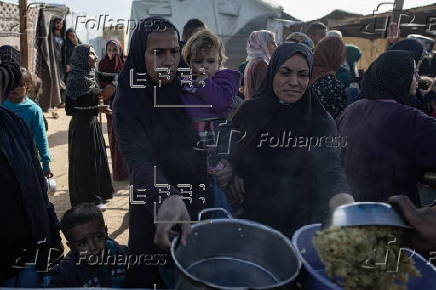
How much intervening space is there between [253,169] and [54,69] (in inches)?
376

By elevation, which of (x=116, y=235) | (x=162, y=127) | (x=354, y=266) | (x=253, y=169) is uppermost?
(x=162, y=127)

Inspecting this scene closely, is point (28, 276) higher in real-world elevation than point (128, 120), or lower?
lower

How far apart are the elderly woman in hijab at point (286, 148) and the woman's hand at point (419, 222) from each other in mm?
978

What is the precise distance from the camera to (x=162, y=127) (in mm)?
1858

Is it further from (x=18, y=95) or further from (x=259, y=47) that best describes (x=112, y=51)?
(x=18, y=95)

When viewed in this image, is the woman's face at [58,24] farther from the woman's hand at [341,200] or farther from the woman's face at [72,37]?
the woman's hand at [341,200]

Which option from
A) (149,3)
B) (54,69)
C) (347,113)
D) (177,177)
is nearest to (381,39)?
(54,69)

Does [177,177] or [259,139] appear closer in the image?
[177,177]

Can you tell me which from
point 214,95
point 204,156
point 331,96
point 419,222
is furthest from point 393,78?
point 419,222

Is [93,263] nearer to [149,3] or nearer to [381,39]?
[381,39]

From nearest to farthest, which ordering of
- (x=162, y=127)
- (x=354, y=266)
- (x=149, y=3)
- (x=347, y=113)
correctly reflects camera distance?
(x=354, y=266), (x=162, y=127), (x=347, y=113), (x=149, y=3)

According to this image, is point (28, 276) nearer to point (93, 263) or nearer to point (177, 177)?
point (93, 263)

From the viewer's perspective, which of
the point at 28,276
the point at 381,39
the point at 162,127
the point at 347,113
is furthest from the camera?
the point at 381,39

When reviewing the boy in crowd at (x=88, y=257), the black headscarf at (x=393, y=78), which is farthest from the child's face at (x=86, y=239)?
the black headscarf at (x=393, y=78)
